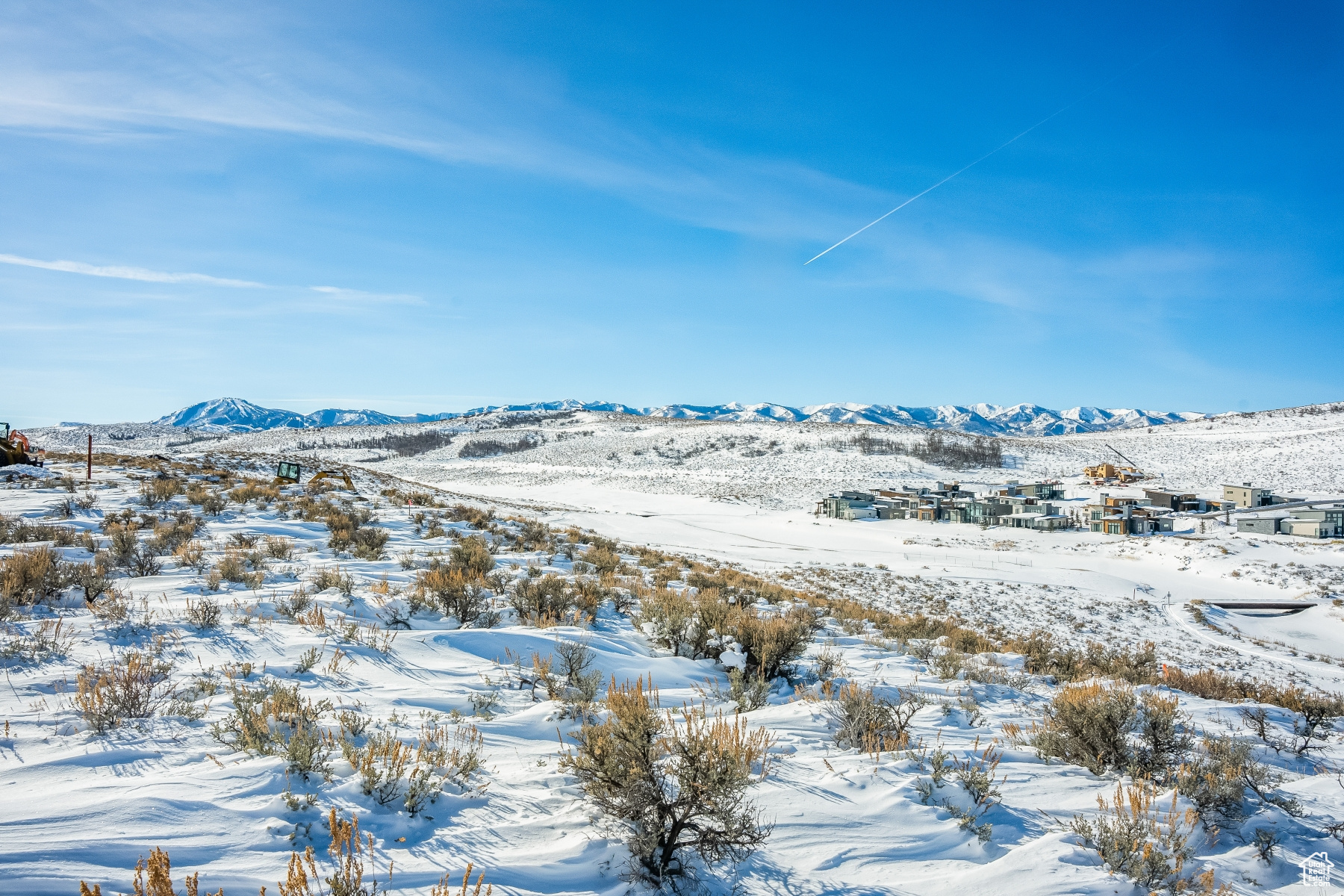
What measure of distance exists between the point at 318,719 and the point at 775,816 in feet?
10.4

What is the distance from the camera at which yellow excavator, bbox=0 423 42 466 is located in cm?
2091

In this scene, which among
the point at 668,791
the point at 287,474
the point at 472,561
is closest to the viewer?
the point at 668,791

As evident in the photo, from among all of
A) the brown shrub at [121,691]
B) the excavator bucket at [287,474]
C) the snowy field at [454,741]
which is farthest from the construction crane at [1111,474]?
the brown shrub at [121,691]

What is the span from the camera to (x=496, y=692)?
5070 millimetres

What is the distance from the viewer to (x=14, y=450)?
21359 mm

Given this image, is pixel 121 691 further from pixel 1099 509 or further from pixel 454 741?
pixel 1099 509

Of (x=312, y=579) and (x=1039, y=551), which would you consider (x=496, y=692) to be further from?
(x=1039, y=551)

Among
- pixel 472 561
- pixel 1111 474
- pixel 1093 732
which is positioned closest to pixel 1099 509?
pixel 1111 474

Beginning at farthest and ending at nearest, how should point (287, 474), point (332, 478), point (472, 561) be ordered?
1. point (332, 478)
2. point (287, 474)
3. point (472, 561)

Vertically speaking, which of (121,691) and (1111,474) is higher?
(1111,474)

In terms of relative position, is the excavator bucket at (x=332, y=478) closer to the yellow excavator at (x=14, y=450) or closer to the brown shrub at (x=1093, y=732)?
the yellow excavator at (x=14, y=450)

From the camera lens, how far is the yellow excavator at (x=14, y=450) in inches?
823

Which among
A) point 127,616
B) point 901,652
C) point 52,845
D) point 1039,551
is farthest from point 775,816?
point 1039,551

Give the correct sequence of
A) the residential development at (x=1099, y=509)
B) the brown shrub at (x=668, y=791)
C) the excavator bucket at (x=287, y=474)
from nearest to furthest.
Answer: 1. the brown shrub at (x=668, y=791)
2. the excavator bucket at (x=287, y=474)
3. the residential development at (x=1099, y=509)
